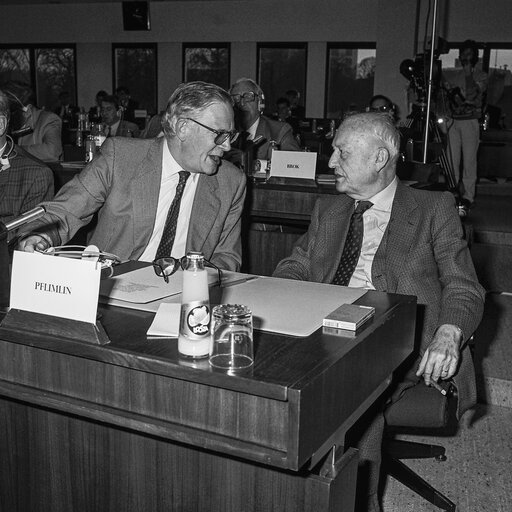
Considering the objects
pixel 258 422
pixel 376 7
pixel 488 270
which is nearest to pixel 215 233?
pixel 258 422

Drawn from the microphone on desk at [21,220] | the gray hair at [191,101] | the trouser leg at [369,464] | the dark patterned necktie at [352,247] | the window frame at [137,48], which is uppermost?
the window frame at [137,48]

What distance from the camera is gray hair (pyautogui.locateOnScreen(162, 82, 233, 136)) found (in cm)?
208

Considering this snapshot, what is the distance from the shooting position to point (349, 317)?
1.18m

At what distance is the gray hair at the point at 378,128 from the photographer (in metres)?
1.90

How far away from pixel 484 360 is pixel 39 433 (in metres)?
2.12

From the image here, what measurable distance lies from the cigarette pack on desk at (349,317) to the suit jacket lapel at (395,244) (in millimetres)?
610

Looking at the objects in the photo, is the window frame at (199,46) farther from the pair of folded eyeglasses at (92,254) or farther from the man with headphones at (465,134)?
the pair of folded eyeglasses at (92,254)

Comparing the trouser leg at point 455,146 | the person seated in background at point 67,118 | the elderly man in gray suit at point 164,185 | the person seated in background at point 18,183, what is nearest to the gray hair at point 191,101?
the elderly man in gray suit at point 164,185

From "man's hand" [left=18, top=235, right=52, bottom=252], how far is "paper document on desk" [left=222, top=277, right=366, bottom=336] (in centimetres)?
51

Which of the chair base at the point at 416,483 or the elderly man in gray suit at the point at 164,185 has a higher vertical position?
the elderly man in gray suit at the point at 164,185

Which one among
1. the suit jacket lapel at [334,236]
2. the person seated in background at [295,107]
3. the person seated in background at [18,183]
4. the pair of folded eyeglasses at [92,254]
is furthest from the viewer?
the person seated in background at [295,107]

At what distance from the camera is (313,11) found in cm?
1141

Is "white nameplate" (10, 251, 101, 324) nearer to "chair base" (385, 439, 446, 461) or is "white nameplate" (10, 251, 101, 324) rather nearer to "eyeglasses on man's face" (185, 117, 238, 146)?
"eyeglasses on man's face" (185, 117, 238, 146)

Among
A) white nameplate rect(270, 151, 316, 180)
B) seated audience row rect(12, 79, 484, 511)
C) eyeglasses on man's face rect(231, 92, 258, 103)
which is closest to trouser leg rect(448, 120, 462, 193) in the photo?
eyeglasses on man's face rect(231, 92, 258, 103)
